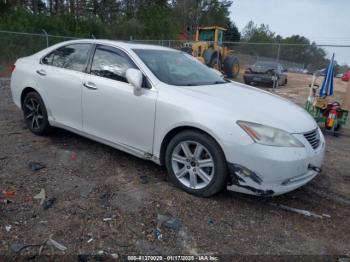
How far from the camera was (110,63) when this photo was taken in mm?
4180

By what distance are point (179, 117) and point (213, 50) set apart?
48.7 feet

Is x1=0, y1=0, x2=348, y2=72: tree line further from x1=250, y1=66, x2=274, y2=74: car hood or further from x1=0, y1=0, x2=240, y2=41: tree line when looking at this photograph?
x1=250, y1=66, x2=274, y2=74: car hood

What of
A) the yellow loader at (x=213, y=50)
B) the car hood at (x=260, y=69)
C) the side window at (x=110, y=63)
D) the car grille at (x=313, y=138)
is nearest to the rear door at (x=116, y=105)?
the side window at (x=110, y=63)

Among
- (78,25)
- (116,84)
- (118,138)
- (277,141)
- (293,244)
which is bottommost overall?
(293,244)

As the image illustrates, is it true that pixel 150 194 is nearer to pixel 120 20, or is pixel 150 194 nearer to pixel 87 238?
pixel 87 238

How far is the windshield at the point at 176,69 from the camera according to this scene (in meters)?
3.95

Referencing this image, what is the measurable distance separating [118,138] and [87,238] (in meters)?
1.51

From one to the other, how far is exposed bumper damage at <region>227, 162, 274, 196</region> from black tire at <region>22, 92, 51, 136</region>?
306 cm

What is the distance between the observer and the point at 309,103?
8.02 meters

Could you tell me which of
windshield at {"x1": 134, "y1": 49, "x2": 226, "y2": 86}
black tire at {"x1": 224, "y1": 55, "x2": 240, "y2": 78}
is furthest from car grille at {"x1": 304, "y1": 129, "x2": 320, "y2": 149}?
black tire at {"x1": 224, "y1": 55, "x2": 240, "y2": 78}

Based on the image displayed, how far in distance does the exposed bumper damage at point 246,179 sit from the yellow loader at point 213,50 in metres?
14.1

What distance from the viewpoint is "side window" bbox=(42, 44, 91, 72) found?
176 inches

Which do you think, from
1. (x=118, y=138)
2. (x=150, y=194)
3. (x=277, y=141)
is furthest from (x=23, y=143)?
(x=277, y=141)

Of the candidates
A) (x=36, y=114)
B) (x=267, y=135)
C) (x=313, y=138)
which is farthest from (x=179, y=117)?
(x=36, y=114)
